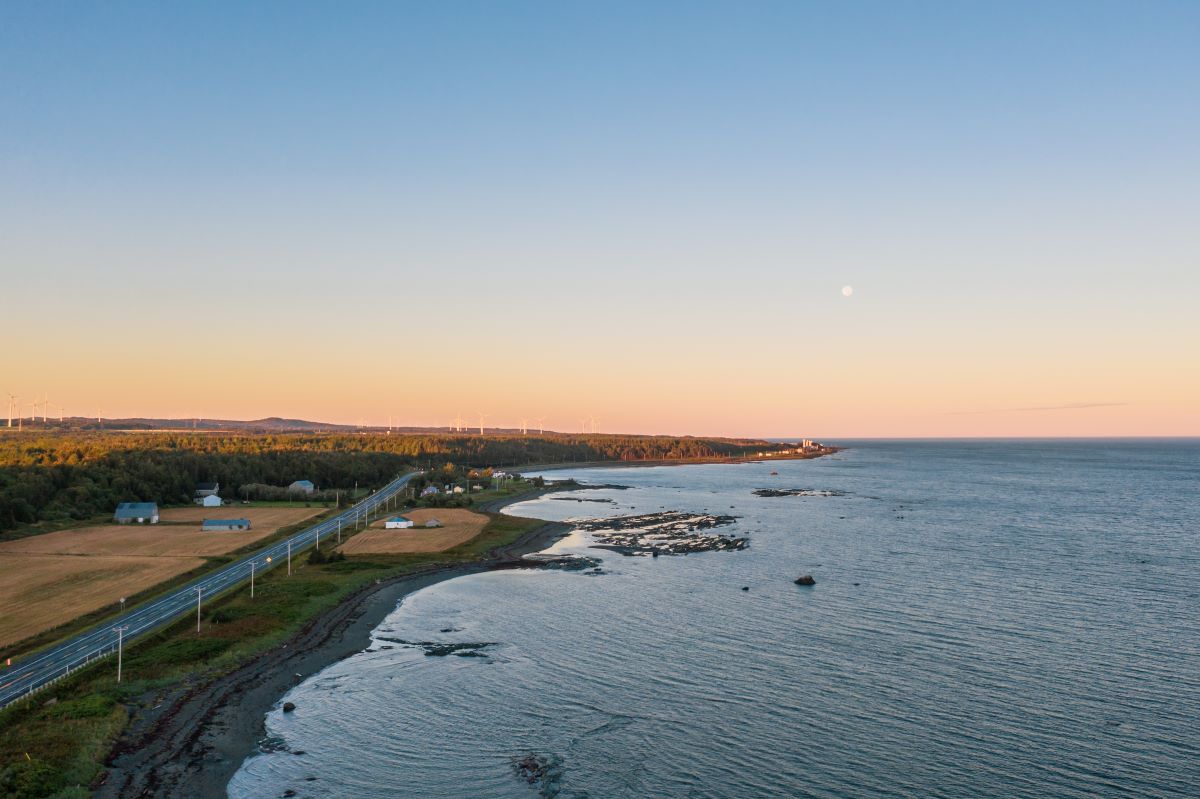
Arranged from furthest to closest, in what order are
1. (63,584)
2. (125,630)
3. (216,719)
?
(63,584) → (125,630) → (216,719)

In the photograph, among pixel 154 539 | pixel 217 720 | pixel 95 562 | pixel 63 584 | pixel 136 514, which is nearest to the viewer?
pixel 217 720

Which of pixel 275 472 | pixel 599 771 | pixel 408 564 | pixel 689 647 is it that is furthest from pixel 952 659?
pixel 275 472

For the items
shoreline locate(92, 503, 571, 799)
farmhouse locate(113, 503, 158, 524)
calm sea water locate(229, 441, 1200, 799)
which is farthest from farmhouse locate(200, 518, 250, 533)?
shoreline locate(92, 503, 571, 799)

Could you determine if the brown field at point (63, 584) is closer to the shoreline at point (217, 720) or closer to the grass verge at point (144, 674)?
the grass verge at point (144, 674)

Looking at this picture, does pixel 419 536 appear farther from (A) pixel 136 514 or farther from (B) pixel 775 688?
(B) pixel 775 688

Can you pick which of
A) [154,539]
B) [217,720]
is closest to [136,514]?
[154,539]

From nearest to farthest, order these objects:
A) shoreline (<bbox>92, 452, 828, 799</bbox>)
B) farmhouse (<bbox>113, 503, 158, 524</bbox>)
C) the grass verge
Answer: the grass verge
shoreline (<bbox>92, 452, 828, 799</bbox>)
farmhouse (<bbox>113, 503, 158, 524</bbox>)

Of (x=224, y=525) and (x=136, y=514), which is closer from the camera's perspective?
(x=224, y=525)

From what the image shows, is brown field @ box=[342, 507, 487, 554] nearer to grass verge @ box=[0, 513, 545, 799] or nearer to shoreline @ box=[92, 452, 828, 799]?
grass verge @ box=[0, 513, 545, 799]
